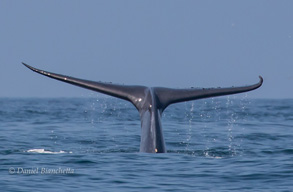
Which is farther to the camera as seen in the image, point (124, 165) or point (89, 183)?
point (124, 165)

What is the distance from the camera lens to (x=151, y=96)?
1952 cm

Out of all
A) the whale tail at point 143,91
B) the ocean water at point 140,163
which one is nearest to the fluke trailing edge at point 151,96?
the whale tail at point 143,91

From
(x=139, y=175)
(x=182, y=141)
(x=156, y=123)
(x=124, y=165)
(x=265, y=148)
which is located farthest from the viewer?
(x=182, y=141)

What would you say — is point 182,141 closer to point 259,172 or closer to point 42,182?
point 259,172

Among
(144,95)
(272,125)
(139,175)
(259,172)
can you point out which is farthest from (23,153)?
(272,125)

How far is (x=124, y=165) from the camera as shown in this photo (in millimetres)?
17172

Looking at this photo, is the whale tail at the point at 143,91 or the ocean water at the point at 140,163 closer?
the ocean water at the point at 140,163

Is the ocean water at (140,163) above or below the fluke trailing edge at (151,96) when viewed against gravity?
below

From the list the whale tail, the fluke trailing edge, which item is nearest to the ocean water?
the fluke trailing edge

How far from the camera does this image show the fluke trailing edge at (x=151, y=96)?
59.8 feet

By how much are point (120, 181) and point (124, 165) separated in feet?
6.63

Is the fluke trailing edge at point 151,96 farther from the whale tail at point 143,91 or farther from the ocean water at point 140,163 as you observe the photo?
the ocean water at point 140,163

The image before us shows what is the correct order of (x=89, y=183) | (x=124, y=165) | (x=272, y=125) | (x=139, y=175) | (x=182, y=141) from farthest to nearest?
(x=272, y=125), (x=182, y=141), (x=124, y=165), (x=139, y=175), (x=89, y=183)

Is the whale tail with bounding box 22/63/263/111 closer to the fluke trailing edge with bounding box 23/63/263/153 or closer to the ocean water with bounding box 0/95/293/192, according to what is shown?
the fluke trailing edge with bounding box 23/63/263/153
